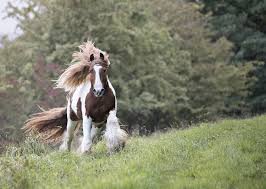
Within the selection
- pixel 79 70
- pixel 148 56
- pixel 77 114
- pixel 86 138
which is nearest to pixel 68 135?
pixel 77 114

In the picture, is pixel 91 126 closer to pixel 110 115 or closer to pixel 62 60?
pixel 110 115

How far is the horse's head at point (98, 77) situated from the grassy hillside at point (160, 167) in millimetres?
1281

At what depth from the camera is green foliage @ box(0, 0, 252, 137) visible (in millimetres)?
30422

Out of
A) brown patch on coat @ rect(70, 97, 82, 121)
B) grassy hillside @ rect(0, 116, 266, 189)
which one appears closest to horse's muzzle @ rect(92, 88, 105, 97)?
grassy hillside @ rect(0, 116, 266, 189)

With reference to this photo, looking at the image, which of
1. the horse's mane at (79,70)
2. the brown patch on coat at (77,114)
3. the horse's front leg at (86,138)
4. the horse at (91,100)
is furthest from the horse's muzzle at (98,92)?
the brown patch on coat at (77,114)

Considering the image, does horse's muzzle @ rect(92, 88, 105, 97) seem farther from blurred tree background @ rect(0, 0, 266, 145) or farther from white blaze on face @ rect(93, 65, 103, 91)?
blurred tree background @ rect(0, 0, 266, 145)

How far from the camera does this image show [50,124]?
13891mm

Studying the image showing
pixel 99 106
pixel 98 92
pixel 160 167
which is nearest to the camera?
pixel 160 167

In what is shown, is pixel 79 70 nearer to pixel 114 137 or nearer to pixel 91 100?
pixel 91 100

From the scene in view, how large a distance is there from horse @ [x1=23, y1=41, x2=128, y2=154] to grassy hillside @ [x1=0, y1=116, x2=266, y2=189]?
43cm

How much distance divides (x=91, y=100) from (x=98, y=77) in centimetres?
69

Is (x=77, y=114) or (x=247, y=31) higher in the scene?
(x=77, y=114)

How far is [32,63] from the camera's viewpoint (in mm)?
31703

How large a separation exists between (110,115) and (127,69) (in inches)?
780
